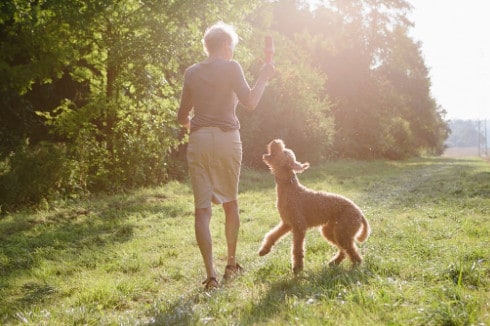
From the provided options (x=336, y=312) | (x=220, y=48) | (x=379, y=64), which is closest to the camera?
(x=336, y=312)

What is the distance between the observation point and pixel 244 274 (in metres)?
4.72

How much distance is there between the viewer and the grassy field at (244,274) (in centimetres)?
331

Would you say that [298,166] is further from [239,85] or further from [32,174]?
[32,174]

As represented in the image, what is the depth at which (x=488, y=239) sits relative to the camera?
226 inches

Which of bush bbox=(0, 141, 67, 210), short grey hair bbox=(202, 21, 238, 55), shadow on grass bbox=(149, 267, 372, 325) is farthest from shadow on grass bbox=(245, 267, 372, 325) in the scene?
bush bbox=(0, 141, 67, 210)

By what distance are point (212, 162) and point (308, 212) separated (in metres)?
1.30

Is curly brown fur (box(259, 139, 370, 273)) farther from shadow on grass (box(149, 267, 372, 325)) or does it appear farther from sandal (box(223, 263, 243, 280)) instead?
sandal (box(223, 263, 243, 280))

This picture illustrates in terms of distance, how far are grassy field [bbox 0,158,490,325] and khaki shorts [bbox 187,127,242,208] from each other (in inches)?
37.5

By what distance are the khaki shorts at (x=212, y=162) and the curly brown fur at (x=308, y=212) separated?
1.88 ft

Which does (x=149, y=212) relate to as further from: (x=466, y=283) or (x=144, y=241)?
(x=466, y=283)

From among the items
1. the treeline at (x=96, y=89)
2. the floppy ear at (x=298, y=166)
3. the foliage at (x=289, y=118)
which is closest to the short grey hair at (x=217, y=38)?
the floppy ear at (x=298, y=166)

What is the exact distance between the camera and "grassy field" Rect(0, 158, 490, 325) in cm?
331

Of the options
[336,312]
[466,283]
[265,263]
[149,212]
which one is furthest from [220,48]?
[149,212]

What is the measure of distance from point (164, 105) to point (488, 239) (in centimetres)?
978
